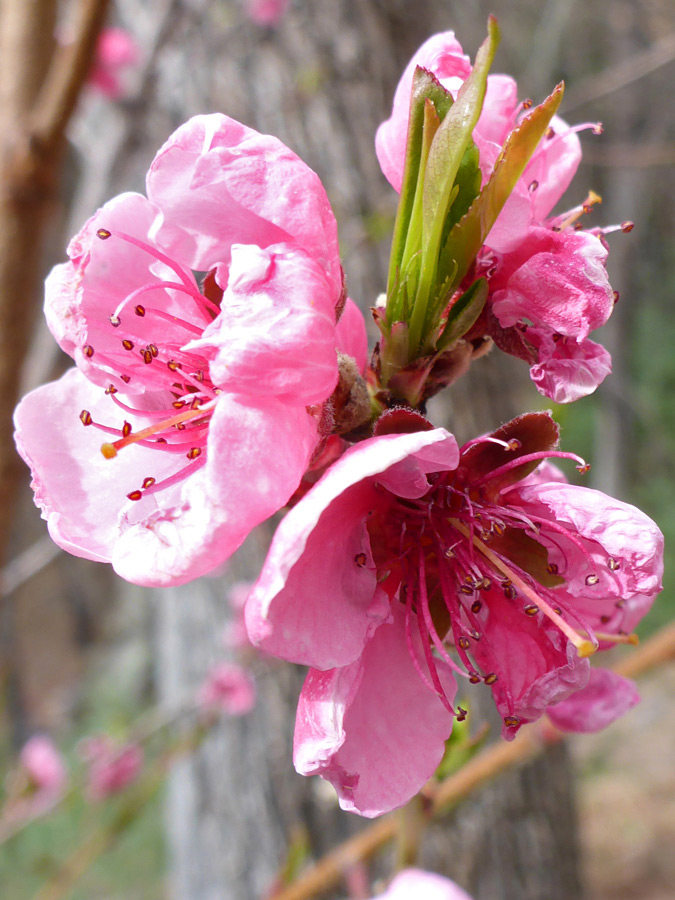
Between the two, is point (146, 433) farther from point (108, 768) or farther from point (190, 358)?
point (108, 768)

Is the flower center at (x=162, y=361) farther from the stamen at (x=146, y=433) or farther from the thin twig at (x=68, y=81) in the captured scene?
the thin twig at (x=68, y=81)

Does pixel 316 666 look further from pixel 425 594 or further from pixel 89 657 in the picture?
pixel 89 657

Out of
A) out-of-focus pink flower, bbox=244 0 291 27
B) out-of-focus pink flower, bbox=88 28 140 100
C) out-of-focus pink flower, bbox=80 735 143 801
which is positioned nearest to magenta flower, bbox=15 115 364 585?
out-of-focus pink flower, bbox=88 28 140 100

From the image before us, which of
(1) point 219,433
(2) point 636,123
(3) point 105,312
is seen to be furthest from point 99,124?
(2) point 636,123

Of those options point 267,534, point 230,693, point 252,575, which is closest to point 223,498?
point 267,534

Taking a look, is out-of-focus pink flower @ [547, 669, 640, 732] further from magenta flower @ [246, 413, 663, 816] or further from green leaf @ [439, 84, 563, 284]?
green leaf @ [439, 84, 563, 284]

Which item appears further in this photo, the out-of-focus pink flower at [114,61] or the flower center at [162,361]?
the out-of-focus pink flower at [114,61]

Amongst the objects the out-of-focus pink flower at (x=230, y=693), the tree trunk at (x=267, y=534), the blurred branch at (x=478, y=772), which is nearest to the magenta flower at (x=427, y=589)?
the blurred branch at (x=478, y=772)
